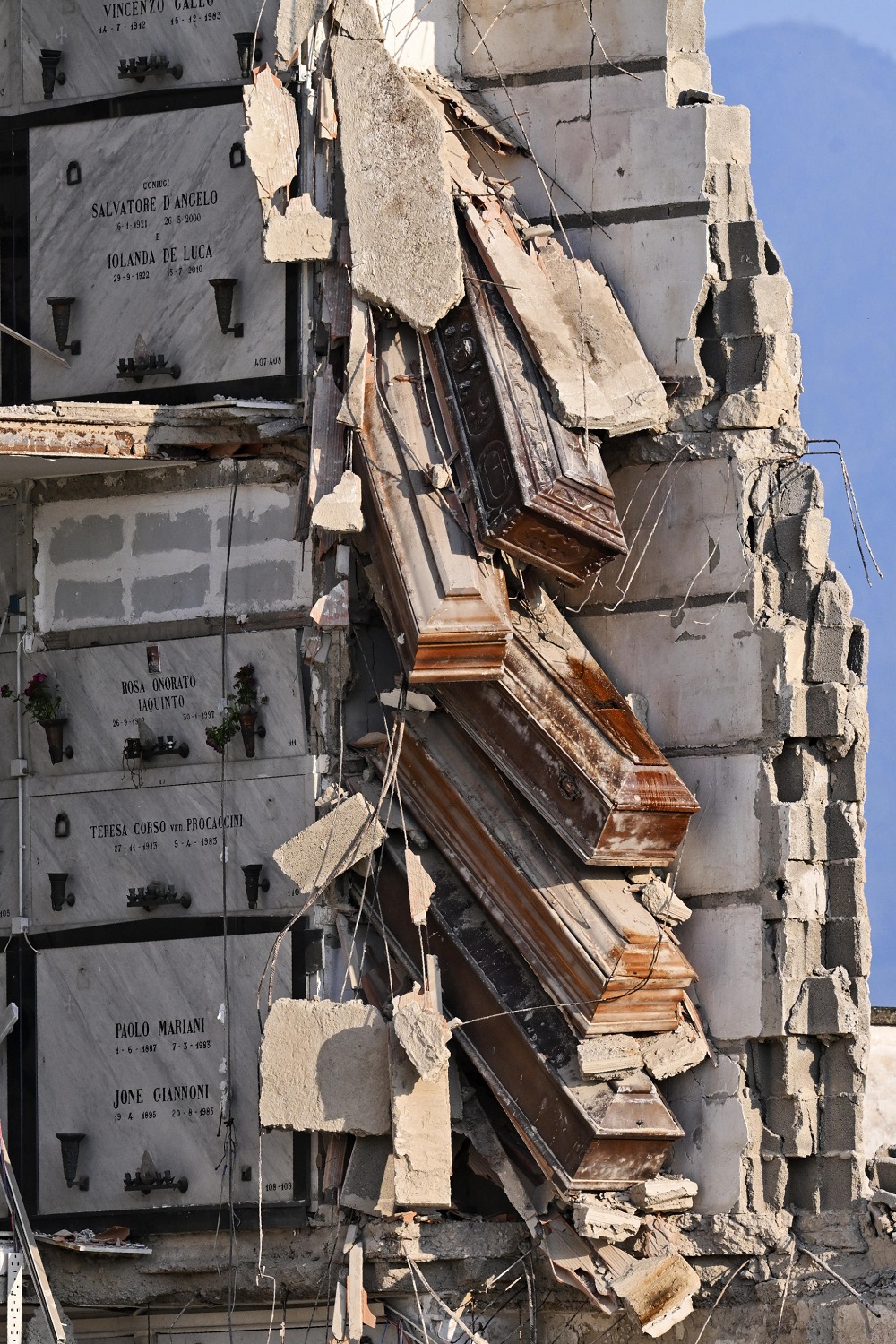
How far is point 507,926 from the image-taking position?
477 inches

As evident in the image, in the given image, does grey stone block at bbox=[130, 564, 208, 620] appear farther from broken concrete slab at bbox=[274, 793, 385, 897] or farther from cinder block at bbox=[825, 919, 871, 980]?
cinder block at bbox=[825, 919, 871, 980]

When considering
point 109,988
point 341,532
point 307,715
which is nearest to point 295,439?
point 341,532

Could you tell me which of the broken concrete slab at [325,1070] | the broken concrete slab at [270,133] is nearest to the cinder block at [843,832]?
the broken concrete slab at [325,1070]

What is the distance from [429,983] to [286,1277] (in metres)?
1.79

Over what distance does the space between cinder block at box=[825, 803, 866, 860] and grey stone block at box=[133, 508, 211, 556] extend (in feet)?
12.4

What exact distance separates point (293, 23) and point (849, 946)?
232 inches

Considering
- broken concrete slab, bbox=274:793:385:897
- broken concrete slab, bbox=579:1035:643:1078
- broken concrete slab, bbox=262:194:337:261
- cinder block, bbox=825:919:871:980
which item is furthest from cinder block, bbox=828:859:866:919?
broken concrete slab, bbox=262:194:337:261

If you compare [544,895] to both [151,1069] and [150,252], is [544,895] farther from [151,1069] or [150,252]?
[150,252]

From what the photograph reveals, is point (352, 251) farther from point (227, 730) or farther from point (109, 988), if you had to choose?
point (109, 988)

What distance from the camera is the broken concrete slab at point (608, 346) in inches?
486

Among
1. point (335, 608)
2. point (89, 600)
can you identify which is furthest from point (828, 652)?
point (89, 600)

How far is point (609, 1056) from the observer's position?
11859mm

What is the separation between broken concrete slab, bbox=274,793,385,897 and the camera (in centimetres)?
1209

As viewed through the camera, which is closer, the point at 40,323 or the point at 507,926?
the point at 507,926
